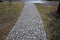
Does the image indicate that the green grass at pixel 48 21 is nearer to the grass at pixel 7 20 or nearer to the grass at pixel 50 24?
the grass at pixel 50 24

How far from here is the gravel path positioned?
3.41 metres

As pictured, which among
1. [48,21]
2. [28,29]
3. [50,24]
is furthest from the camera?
[48,21]

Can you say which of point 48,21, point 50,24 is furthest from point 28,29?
point 48,21

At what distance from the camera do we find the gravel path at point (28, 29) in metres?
3.41

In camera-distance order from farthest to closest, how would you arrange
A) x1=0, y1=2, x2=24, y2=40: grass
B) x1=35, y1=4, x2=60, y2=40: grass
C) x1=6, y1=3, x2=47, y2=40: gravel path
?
1. x1=0, y1=2, x2=24, y2=40: grass
2. x1=35, y1=4, x2=60, y2=40: grass
3. x1=6, y1=3, x2=47, y2=40: gravel path

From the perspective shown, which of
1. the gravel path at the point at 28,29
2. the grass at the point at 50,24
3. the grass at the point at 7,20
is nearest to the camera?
the gravel path at the point at 28,29

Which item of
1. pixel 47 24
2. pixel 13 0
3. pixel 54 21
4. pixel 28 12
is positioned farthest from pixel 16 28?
pixel 13 0

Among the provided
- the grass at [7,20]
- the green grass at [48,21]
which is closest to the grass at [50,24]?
the green grass at [48,21]

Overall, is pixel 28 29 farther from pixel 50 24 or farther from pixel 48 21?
pixel 48 21

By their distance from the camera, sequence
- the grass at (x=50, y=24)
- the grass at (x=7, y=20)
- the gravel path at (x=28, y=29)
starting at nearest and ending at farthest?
the gravel path at (x=28, y=29), the grass at (x=50, y=24), the grass at (x=7, y=20)

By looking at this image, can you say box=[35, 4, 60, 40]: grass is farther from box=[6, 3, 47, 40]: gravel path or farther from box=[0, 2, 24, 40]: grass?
box=[0, 2, 24, 40]: grass

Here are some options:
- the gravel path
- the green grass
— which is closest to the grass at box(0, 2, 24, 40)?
the gravel path

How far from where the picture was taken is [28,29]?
3930 millimetres

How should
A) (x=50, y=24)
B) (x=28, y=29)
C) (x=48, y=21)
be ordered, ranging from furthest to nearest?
(x=48, y=21), (x=50, y=24), (x=28, y=29)
